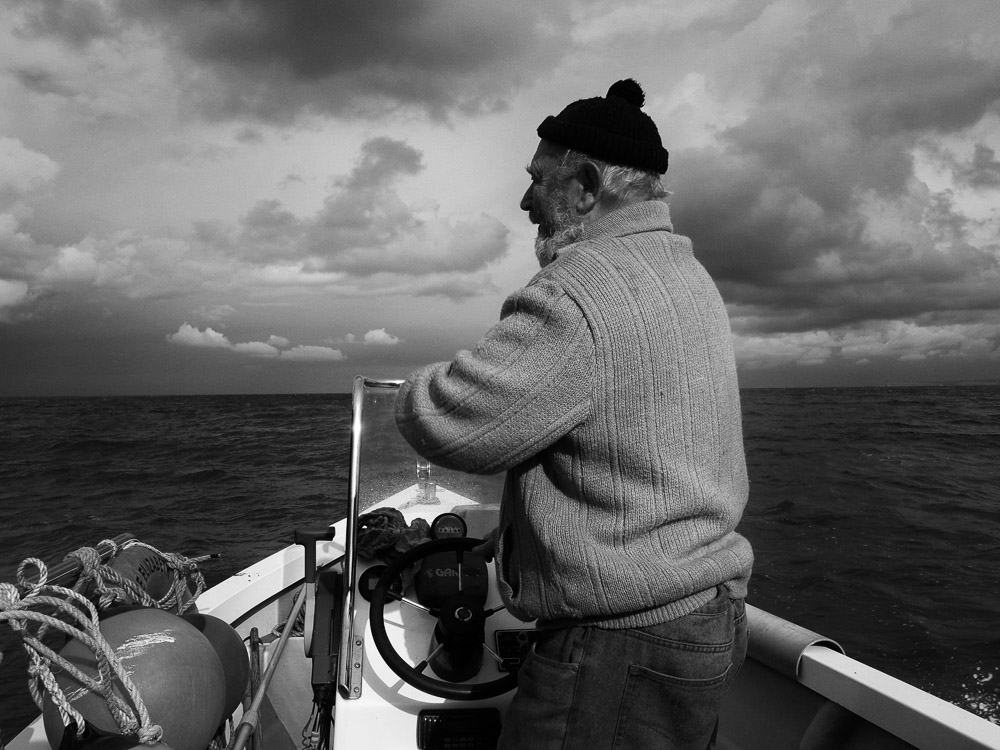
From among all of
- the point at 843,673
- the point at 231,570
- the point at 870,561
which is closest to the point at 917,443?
the point at 870,561

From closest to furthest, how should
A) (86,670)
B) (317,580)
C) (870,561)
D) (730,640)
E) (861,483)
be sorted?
(730,640), (86,670), (317,580), (870,561), (861,483)

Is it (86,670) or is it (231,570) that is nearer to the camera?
(86,670)

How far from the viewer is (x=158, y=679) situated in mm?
1558

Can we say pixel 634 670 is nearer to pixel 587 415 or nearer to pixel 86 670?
pixel 587 415

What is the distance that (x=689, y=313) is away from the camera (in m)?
1.19

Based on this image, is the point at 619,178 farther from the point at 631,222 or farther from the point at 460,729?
the point at 460,729

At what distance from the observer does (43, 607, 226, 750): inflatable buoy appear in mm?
1468

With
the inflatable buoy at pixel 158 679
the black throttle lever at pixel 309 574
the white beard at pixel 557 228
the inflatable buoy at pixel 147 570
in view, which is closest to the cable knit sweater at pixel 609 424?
the white beard at pixel 557 228

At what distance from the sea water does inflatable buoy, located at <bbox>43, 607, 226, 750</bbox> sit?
794mm

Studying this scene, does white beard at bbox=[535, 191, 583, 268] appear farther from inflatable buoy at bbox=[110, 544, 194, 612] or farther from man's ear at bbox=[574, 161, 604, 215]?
inflatable buoy at bbox=[110, 544, 194, 612]

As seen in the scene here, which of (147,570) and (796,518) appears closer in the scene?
(147,570)

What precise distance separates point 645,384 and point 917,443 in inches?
860

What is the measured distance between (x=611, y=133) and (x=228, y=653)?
1.73 m

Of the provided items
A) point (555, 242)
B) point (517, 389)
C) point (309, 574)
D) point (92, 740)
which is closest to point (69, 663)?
point (92, 740)
